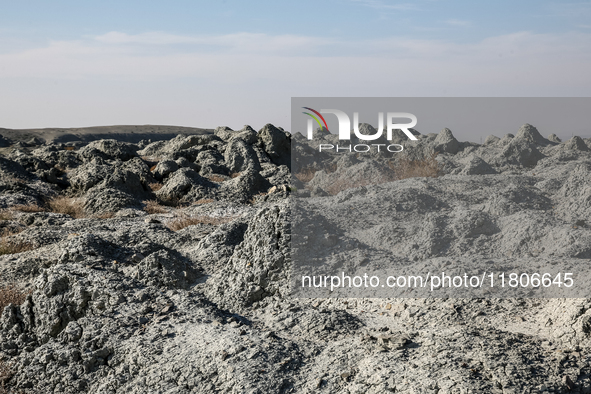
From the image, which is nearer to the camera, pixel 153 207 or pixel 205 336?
pixel 205 336

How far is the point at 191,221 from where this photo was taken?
355 inches

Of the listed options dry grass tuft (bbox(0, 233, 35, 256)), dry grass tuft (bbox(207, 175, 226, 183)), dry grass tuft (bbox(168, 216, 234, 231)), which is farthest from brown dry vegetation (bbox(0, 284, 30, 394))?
dry grass tuft (bbox(207, 175, 226, 183))

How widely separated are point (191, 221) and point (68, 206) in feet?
15.2

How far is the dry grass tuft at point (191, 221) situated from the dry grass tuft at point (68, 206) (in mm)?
3242

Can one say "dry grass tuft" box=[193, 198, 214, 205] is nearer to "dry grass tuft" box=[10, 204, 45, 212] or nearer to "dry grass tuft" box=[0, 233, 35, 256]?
"dry grass tuft" box=[10, 204, 45, 212]

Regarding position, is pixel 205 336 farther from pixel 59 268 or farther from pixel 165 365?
pixel 59 268

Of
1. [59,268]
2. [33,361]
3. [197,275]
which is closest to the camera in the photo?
[33,361]

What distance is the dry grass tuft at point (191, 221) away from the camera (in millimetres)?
8672

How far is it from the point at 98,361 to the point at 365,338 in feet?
6.58

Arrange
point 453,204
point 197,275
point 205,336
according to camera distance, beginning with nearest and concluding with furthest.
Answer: point 205,336, point 197,275, point 453,204

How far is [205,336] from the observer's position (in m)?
3.65

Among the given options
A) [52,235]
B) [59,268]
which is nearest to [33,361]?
[59,268]

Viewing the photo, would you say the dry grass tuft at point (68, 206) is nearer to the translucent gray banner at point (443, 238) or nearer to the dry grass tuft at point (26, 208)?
the dry grass tuft at point (26, 208)

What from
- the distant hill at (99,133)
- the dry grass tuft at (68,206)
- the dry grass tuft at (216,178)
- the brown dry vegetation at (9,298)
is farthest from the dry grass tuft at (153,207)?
the distant hill at (99,133)
